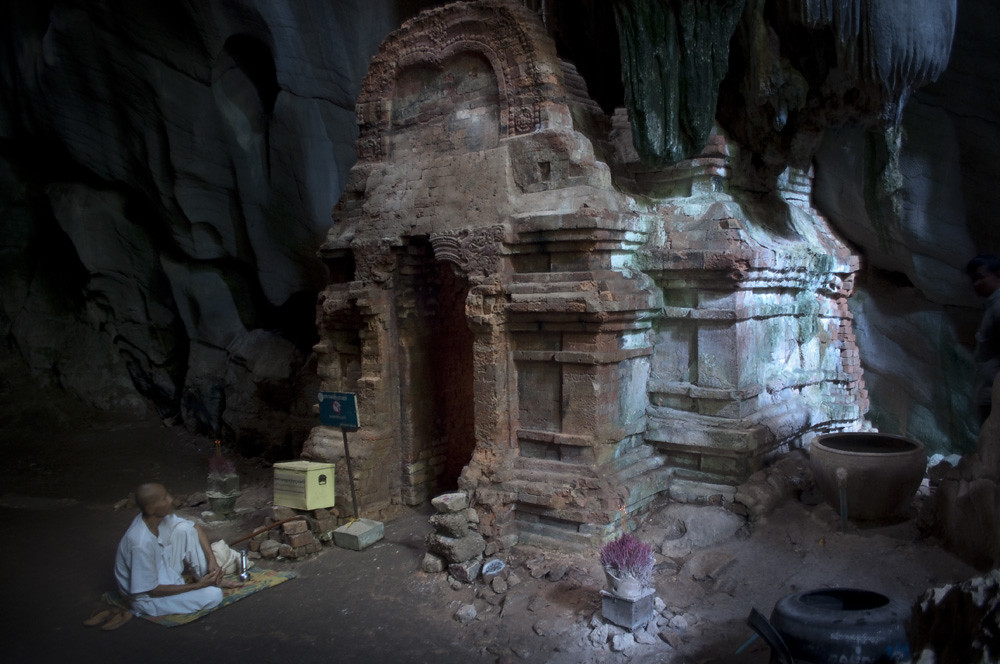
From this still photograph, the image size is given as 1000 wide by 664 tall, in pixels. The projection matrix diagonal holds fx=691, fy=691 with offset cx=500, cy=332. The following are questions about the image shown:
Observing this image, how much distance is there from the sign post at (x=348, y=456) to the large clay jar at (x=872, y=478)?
→ 4.02 m

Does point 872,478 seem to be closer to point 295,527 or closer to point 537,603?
point 537,603

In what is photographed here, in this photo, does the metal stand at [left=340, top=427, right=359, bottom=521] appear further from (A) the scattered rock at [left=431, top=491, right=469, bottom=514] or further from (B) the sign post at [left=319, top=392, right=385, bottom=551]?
(A) the scattered rock at [left=431, top=491, right=469, bottom=514]

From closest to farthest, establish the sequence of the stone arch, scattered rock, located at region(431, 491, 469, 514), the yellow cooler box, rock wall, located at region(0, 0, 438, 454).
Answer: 1. scattered rock, located at region(431, 491, 469, 514)
2. the stone arch
3. the yellow cooler box
4. rock wall, located at region(0, 0, 438, 454)

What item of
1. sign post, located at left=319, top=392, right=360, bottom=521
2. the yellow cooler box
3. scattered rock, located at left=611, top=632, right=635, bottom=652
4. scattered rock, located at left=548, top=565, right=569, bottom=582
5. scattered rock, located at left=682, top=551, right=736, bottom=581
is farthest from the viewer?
sign post, located at left=319, top=392, right=360, bottom=521

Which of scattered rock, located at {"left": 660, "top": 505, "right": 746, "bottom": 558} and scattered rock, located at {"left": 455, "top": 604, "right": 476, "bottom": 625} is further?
scattered rock, located at {"left": 660, "top": 505, "right": 746, "bottom": 558}

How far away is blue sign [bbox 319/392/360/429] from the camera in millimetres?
6838

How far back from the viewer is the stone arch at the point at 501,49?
646 centimetres

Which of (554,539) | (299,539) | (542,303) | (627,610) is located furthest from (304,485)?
(627,610)

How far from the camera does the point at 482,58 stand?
683 cm

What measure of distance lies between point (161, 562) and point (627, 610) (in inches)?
138

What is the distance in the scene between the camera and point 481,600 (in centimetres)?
540

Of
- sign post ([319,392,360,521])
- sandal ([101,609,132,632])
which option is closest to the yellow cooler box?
sign post ([319,392,360,521])

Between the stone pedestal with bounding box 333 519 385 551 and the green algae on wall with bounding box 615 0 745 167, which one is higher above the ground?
the green algae on wall with bounding box 615 0 745 167

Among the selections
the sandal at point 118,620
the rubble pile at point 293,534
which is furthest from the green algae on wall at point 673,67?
the sandal at point 118,620
